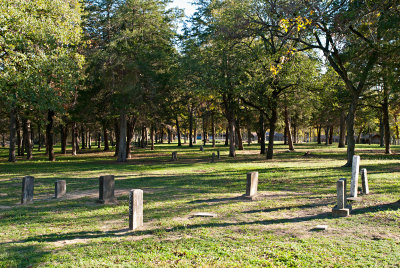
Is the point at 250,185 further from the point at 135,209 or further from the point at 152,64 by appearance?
the point at 152,64

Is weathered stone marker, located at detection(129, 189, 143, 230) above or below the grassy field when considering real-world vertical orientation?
above

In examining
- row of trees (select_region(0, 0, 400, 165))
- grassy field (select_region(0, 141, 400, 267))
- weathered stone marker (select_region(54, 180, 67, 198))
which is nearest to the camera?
grassy field (select_region(0, 141, 400, 267))

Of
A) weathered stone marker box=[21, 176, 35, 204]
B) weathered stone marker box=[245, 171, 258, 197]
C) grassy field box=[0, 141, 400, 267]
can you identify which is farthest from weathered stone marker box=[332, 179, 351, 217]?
weathered stone marker box=[21, 176, 35, 204]

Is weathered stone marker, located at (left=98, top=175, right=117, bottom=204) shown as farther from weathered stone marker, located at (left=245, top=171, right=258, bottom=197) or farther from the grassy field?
weathered stone marker, located at (left=245, top=171, right=258, bottom=197)

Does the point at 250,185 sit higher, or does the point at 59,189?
the point at 250,185

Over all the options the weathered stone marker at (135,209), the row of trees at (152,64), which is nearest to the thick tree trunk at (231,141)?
the row of trees at (152,64)

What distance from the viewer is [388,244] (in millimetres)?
6184

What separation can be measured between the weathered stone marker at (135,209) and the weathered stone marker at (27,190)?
17.7 ft

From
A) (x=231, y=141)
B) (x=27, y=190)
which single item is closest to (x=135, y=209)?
(x=27, y=190)

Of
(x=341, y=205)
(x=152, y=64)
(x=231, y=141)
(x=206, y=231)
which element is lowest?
(x=206, y=231)

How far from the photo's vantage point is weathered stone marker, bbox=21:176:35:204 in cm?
1102

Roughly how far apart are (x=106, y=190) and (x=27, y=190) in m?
2.75

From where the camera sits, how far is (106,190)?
10836 millimetres

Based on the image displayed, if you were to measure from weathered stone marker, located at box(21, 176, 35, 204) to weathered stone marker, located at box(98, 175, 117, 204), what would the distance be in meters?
2.49
